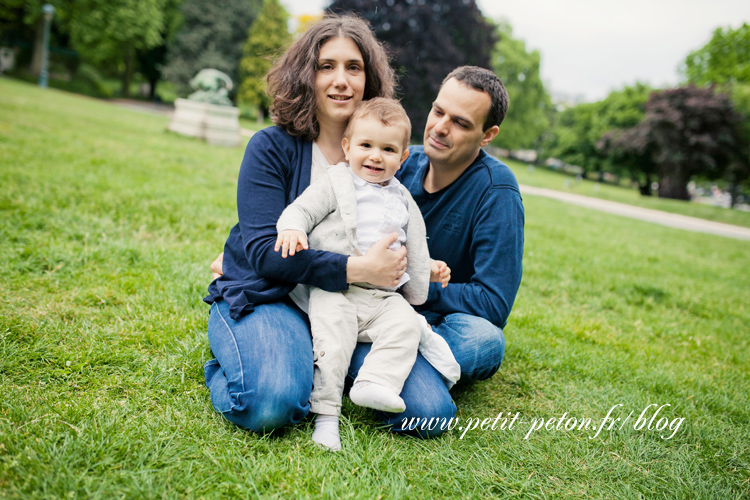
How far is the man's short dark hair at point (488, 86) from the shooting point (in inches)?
100

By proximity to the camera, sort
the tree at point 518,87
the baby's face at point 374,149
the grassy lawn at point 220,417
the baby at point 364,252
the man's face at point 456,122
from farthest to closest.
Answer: the tree at point 518,87 < the man's face at point 456,122 < the baby's face at point 374,149 < the baby at point 364,252 < the grassy lawn at point 220,417

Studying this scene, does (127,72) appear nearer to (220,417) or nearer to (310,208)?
(310,208)

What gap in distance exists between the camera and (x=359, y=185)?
2.34m

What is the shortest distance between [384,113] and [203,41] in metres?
34.5

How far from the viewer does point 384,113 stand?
7.48ft

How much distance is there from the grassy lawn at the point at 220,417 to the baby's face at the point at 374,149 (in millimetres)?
1160

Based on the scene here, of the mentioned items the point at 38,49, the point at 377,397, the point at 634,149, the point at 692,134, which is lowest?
the point at 377,397

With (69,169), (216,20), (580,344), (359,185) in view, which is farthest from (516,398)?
(216,20)

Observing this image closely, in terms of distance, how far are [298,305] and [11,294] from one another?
188 cm

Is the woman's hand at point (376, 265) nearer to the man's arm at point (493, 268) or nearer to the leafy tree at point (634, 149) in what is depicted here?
the man's arm at point (493, 268)

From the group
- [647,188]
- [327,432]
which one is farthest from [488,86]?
[647,188]

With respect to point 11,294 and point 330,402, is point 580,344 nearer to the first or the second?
point 330,402

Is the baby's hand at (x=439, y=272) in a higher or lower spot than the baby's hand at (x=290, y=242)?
lower

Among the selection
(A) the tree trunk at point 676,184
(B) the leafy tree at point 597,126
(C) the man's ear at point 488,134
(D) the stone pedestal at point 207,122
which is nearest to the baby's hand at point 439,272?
(C) the man's ear at point 488,134
